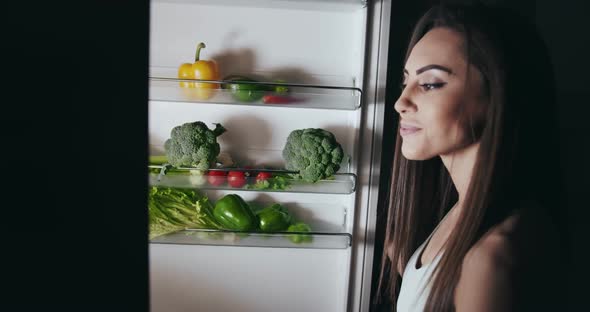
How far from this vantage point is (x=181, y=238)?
4.28ft

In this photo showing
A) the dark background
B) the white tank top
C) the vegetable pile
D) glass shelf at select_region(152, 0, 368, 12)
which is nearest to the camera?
the dark background

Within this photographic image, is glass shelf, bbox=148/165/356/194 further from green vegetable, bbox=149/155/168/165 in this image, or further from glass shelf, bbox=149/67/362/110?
glass shelf, bbox=149/67/362/110

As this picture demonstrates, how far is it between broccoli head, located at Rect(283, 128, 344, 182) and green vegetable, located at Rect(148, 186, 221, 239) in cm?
34

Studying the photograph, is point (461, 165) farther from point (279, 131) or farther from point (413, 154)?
point (279, 131)

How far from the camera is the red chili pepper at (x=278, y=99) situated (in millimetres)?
1254

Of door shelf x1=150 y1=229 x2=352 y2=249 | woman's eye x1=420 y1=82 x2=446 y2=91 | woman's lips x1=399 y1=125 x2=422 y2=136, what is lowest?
door shelf x1=150 y1=229 x2=352 y2=249

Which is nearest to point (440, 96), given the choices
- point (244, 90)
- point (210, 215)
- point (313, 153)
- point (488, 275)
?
point (488, 275)

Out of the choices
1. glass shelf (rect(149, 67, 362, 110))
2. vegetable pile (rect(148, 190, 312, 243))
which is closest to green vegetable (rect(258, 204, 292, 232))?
vegetable pile (rect(148, 190, 312, 243))

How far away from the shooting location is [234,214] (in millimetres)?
1291

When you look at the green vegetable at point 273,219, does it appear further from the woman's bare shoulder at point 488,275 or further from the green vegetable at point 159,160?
the woman's bare shoulder at point 488,275

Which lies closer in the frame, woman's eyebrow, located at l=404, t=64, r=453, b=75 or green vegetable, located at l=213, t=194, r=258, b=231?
woman's eyebrow, located at l=404, t=64, r=453, b=75

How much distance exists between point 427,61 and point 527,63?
0.18 m

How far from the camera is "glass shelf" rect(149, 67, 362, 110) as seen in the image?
1.21 m
